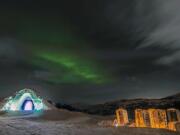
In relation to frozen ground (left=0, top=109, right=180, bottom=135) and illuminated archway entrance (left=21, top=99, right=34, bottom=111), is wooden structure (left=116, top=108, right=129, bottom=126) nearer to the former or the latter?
frozen ground (left=0, top=109, right=180, bottom=135)

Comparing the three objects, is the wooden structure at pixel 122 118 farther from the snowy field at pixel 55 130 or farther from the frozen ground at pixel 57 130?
the snowy field at pixel 55 130

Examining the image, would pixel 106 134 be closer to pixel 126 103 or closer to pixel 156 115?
pixel 156 115

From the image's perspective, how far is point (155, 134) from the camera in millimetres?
15961

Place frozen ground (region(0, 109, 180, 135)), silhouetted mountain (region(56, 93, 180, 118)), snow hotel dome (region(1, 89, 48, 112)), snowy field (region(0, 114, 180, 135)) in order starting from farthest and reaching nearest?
silhouetted mountain (region(56, 93, 180, 118)), snow hotel dome (region(1, 89, 48, 112)), frozen ground (region(0, 109, 180, 135)), snowy field (region(0, 114, 180, 135))

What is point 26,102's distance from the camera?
43906 mm

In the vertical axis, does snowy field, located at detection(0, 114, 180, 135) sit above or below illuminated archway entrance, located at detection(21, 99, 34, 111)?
below

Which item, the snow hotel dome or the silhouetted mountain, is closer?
the snow hotel dome

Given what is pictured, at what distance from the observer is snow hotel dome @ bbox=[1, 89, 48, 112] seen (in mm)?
41250

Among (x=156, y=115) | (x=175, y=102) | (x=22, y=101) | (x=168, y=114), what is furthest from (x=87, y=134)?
(x=175, y=102)

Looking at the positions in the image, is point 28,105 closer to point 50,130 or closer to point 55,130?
point 55,130

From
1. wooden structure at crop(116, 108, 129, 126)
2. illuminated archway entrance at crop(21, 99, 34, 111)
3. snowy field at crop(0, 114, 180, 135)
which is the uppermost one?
illuminated archway entrance at crop(21, 99, 34, 111)

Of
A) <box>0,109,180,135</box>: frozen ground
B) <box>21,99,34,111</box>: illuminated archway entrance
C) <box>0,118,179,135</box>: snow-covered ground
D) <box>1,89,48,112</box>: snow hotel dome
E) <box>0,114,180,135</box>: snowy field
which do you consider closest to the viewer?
<box>0,118,179,135</box>: snow-covered ground

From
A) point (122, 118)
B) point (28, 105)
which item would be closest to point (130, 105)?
point (28, 105)

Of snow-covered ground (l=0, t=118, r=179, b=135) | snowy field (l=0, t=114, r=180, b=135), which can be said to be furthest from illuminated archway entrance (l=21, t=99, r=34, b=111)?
snow-covered ground (l=0, t=118, r=179, b=135)
